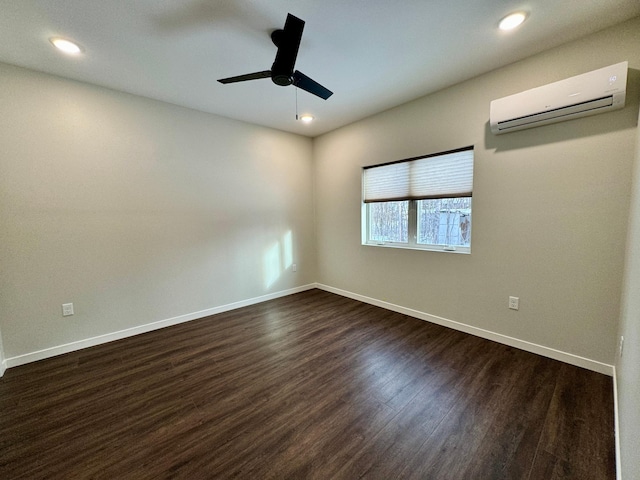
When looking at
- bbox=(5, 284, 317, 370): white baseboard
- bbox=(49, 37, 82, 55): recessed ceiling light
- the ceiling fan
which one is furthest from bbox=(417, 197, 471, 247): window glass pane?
bbox=(49, 37, 82, 55): recessed ceiling light

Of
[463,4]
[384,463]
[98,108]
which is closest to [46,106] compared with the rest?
[98,108]

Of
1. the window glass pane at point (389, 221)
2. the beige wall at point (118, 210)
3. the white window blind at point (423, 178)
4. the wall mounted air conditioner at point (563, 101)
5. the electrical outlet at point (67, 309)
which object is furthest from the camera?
the window glass pane at point (389, 221)

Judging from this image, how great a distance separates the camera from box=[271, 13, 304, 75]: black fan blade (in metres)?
1.56

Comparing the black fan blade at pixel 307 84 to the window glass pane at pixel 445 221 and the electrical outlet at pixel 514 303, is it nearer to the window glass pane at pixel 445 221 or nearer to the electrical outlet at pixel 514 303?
the window glass pane at pixel 445 221

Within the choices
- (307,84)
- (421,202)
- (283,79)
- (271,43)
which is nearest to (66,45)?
(271,43)

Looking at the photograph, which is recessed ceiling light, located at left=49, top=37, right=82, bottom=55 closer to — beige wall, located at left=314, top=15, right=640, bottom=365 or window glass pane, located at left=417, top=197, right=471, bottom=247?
beige wall, located at left=314, top=15, right=640, bottom=365

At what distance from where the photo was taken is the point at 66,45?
1.98 m

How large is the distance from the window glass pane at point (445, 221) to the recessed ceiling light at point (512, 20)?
145cm

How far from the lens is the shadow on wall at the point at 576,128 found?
1.80 meters

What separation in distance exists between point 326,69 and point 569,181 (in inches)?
91.8

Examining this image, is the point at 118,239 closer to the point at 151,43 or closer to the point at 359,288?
the point at 151,43

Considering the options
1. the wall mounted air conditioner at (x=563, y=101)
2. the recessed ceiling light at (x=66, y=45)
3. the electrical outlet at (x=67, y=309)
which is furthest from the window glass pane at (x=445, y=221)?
the electrical outlet at (x=67, y=309)

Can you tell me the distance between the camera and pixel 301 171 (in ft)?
14.2

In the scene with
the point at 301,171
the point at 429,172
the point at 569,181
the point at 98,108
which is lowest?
the point at 569,181
